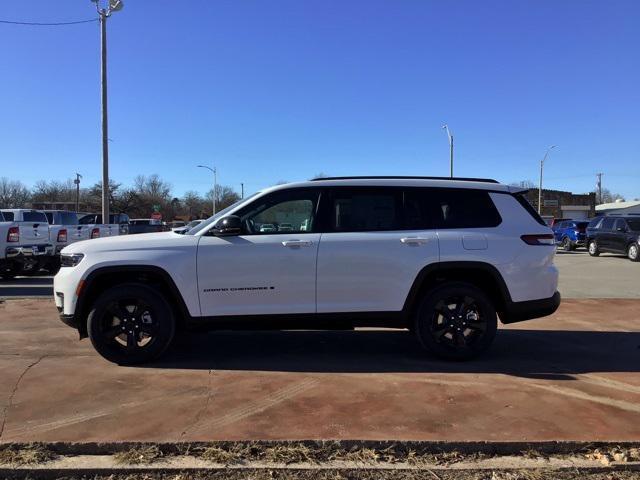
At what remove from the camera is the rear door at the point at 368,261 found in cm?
568

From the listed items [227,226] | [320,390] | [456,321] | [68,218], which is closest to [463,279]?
[456,321]

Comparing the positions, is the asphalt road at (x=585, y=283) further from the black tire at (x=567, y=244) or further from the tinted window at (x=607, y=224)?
the black tire at (x=567, y=244)

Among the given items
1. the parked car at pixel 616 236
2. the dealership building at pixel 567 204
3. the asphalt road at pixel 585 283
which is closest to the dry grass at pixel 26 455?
the asphalt road at pixel 585 283

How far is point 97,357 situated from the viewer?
612 cm

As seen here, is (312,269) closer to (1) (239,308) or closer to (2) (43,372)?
(1) (239,308)

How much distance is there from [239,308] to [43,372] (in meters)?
2.08

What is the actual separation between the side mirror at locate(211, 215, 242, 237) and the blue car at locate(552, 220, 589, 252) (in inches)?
1031

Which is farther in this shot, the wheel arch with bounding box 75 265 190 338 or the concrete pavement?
the wheel arch with bounding box 75 265 190 338

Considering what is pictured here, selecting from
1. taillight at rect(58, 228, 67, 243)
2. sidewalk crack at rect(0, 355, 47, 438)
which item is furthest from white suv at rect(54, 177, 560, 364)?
taillight at rect(58, 228, 67, 243)

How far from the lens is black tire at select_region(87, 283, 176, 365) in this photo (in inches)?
222

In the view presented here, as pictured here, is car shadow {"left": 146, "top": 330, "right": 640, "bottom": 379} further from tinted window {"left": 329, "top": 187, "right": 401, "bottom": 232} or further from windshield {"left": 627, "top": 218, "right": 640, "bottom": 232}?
windshield {"left": 627, "top": 218, "right": 640, "bottom": 232}

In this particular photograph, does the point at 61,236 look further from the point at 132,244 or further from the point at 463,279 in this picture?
the point at 463,279

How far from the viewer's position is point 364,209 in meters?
5.89

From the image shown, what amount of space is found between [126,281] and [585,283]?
11647mm
